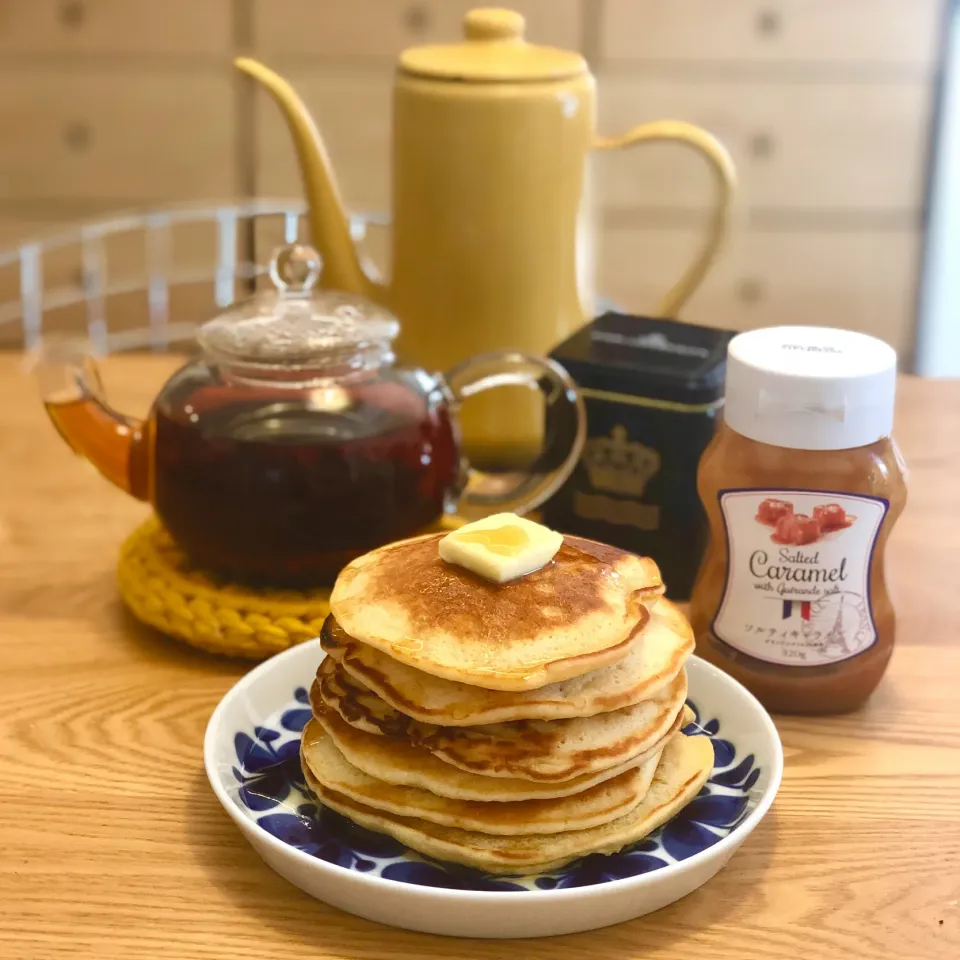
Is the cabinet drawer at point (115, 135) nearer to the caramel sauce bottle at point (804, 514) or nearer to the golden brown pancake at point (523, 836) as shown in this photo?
the caramel sauce bottle at point (804, 514)

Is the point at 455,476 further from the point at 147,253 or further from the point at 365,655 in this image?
the point at 147,253

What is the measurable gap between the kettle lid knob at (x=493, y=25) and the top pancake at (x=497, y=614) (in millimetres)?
535

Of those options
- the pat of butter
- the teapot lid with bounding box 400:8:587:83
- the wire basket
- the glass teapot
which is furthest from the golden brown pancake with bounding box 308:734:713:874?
the wire basket

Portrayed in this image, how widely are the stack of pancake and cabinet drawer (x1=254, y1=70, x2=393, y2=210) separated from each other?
6.29ft

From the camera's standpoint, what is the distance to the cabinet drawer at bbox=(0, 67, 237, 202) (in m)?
2.44

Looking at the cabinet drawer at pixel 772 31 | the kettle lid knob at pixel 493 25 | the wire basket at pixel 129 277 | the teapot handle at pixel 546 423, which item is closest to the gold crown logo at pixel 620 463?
the teapot handle at pixel 546 423

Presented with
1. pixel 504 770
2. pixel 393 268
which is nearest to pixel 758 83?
pixel 393 268

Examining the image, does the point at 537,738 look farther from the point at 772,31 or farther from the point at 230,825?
the point at 772,31

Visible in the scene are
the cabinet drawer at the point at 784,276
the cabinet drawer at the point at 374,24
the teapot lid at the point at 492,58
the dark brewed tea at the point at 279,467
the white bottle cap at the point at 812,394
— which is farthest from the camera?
the cabinet drawer at the point at 784,276

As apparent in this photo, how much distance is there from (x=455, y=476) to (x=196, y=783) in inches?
11.7

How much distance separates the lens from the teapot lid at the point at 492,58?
100cm

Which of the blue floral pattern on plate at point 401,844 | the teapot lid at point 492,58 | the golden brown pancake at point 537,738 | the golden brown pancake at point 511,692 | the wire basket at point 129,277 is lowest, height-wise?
the wire basket at point 129,277

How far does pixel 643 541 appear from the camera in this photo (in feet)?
2.95

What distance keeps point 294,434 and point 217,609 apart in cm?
12
